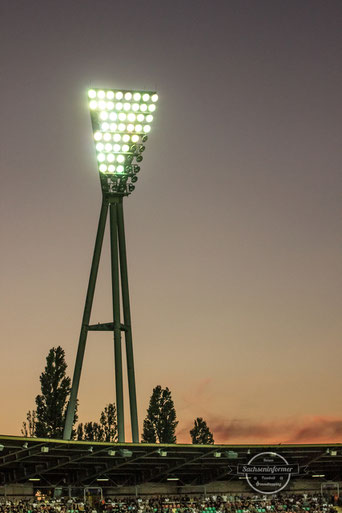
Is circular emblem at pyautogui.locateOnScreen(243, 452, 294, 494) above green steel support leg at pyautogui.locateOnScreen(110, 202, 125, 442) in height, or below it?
below

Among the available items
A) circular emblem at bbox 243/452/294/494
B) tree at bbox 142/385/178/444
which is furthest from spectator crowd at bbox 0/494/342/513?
tree at bbox 142/385/178/444

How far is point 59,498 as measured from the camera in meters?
40.1

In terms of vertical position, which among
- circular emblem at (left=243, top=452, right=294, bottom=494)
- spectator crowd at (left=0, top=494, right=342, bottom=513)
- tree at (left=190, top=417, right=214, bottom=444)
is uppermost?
tree at (left=190, top=417, right=214, bottom=444)

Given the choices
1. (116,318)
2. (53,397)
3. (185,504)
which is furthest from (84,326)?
(53,397)

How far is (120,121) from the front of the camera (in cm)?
3909

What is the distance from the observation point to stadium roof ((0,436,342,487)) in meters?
36.6

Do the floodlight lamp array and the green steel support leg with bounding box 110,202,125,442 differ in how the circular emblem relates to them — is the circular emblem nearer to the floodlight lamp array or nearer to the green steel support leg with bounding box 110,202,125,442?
the green steel support leg with bounding box 110,202,125,442

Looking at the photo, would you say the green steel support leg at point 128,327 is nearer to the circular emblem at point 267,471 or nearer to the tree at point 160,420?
the circular emblem at point 267,471

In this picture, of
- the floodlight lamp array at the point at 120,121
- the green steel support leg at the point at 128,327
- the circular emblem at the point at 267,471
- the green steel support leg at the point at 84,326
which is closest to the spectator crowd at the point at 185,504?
the circular emblem at the point at 267,471

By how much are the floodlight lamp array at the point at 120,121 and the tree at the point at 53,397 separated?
3105 cm

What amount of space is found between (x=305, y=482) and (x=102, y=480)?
47.6 feet

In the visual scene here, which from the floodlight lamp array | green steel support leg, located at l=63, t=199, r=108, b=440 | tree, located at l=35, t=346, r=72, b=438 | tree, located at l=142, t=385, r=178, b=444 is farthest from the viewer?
tree, located at l=142, t=385, r=178, b=444

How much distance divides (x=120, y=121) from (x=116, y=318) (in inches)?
434

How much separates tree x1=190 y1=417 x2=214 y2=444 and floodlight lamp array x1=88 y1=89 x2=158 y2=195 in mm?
57824
